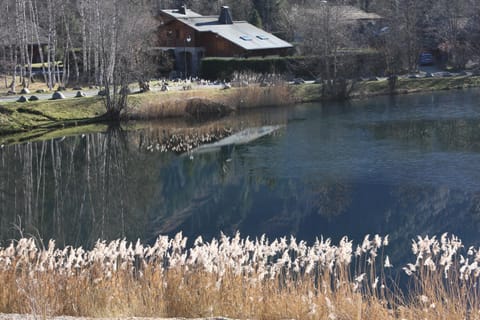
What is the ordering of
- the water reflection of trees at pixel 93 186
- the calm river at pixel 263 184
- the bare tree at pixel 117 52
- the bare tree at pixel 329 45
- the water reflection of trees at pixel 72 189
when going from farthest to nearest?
the bare tree at pixel 329 45
the bare tree at pixel 117 52
the water reflection of trees at pixel 93 186
the water reflection of trees at pixel 72 189
the calm river at pixel 263 184

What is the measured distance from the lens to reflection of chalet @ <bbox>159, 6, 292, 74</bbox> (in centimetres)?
4956

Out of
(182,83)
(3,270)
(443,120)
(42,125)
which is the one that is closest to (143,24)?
(182,83)

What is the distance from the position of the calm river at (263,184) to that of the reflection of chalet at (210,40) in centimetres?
2015

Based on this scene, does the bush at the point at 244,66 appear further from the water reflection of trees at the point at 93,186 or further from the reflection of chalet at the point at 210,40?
the water reflection of trees at the point at 93,186

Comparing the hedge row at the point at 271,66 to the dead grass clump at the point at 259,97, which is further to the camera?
the hedge row at the point at 271,66

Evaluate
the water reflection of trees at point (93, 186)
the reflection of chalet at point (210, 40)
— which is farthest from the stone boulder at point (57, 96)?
the reflection of chalet at point (210, 40)

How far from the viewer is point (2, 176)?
21125 millimetres

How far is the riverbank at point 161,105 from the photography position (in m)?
30.5

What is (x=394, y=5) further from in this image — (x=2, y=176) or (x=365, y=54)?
(x=2, y=176)

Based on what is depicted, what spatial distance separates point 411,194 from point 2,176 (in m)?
12.7

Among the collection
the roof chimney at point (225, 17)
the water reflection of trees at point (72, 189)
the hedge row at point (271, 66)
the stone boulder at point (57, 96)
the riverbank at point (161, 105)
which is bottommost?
the water reflection of trees at point (72, 189)

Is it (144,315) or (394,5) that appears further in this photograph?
(394,5)

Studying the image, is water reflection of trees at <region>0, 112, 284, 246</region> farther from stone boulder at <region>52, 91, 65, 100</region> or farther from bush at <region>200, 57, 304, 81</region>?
bush at <region>200, 57, 304, 81</region>

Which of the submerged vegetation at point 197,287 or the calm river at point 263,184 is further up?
the submerged vegetation at point 197,287
